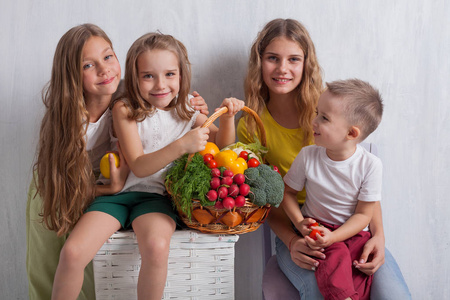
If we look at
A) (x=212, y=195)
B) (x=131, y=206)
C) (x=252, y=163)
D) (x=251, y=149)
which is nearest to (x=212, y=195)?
(x=212, y=195)

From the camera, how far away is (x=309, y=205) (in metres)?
1.61

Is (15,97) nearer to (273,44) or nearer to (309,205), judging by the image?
(273,44)

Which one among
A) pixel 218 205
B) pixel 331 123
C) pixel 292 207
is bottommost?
pixel 292 207

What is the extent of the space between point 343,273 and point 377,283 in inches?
7.4

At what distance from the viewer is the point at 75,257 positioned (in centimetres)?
142

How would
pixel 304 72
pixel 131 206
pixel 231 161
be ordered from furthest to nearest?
pixel 304 72, pixel 131 206, pixel 231 161

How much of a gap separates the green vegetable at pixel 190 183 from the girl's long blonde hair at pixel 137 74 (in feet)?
1.00

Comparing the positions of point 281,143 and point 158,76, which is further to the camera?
point 281,143

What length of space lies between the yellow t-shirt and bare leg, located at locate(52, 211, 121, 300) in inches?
28.4

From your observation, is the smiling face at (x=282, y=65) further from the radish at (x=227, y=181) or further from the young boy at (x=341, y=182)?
the radish at (x=227, y=181)

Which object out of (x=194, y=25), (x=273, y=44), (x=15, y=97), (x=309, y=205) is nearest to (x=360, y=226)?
(x=309, y=205)

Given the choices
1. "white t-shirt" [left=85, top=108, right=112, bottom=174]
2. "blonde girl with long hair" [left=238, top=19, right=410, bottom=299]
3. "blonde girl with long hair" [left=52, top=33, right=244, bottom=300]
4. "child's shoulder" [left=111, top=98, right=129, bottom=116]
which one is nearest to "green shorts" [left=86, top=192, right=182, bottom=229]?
"blonde girl with long hair" [left=52, top=33, right=244, bottom=300]

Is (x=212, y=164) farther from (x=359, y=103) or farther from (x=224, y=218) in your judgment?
(x=359, y=103)

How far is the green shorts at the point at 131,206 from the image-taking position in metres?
1.56
